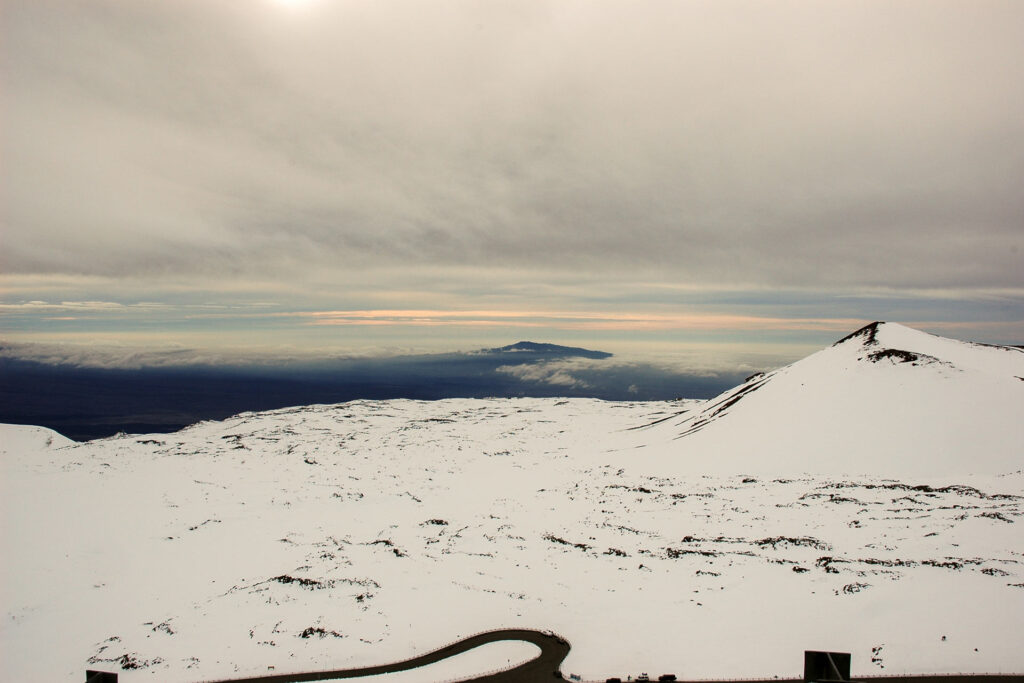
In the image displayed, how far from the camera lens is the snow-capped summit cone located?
2335 inches

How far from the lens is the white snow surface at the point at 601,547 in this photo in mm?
26062

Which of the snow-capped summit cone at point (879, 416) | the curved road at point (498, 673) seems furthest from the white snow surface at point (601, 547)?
the curved road at point (498, 673)

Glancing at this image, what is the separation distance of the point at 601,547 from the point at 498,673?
63.6 feet

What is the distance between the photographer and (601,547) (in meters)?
41.1

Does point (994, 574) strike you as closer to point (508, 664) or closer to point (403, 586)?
point (508, 664)

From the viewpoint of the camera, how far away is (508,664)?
80.0 ft

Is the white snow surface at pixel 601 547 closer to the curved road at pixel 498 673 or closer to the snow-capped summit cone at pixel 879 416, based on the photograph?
the snow-capped summit cone at pixel 879 416

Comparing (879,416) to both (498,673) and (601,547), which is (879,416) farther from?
(498,673)

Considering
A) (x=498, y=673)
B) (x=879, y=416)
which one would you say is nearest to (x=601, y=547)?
(x=498, y=673)

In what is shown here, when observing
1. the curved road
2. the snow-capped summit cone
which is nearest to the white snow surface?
the snow-capped summit cone

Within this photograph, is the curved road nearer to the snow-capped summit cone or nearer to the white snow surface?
the white snow surface

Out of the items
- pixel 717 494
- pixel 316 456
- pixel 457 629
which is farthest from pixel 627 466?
pixel 316 456

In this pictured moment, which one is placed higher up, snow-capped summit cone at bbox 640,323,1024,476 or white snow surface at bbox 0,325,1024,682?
snow-capped summit cone at bbox 640,323,1024,476

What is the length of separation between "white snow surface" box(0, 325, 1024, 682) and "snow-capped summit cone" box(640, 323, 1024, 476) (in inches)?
15.5
